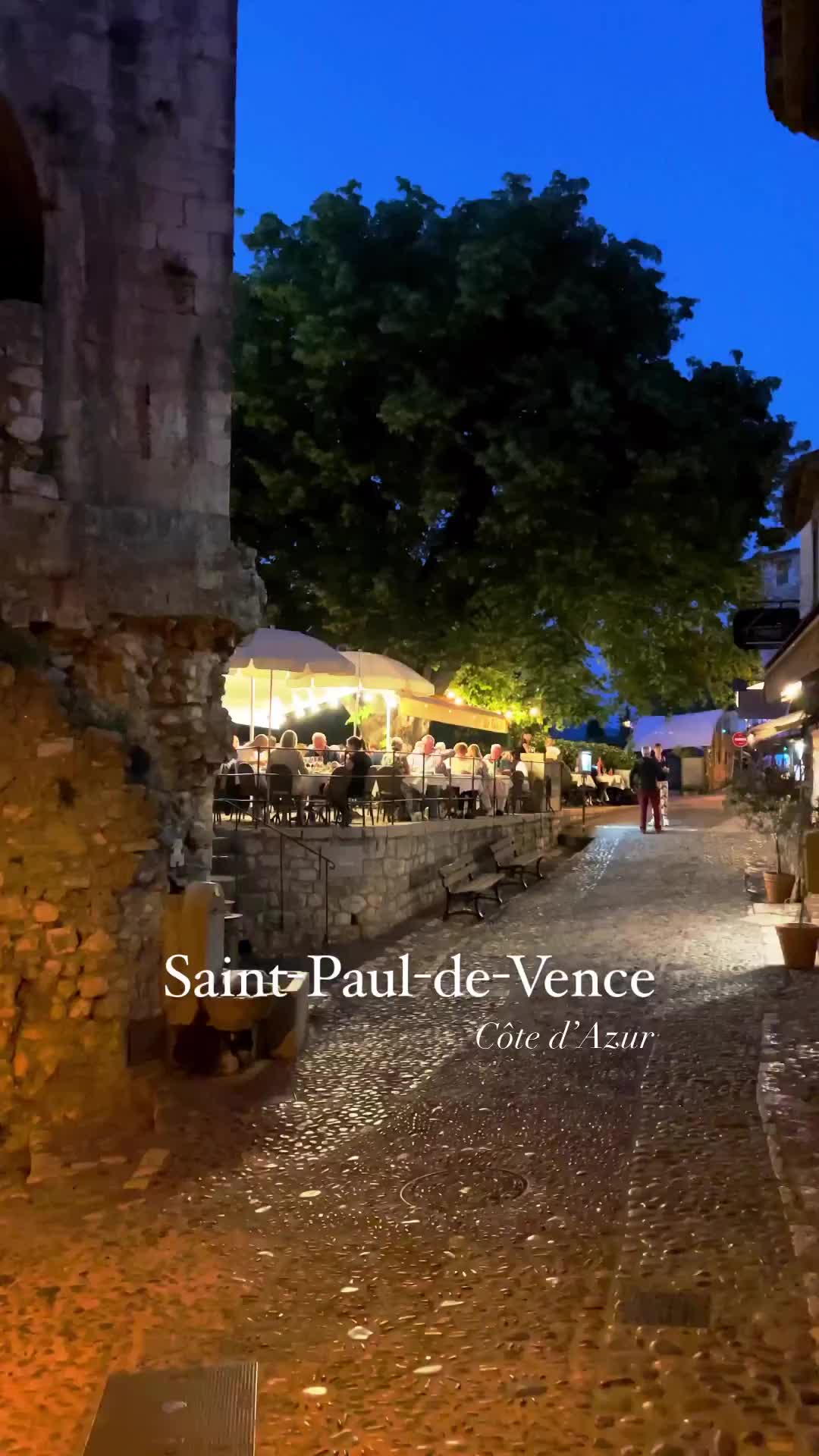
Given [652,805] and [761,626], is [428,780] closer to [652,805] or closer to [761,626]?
[761,626]

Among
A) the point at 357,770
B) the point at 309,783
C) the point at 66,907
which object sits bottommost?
the point at 66,907

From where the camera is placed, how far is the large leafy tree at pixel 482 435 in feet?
58.9

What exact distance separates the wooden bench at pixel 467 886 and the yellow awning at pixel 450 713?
2654mm

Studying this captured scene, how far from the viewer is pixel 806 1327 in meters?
3.54

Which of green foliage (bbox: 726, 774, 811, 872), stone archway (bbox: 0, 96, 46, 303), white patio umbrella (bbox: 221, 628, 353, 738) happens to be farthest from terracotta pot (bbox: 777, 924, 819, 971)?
stone archway (bbox: 0, 96, 46, 303)

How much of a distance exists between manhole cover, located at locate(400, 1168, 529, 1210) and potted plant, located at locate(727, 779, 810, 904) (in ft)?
25.3

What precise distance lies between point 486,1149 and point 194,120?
23.2 feet

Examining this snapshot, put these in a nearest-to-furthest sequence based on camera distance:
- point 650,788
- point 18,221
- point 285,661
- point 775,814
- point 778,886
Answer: point 18,221 → point 778,886 → point 285,661 → point 775,814 → point 650,788

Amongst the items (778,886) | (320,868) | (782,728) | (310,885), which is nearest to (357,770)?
(320,868)

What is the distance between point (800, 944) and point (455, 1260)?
545 cm

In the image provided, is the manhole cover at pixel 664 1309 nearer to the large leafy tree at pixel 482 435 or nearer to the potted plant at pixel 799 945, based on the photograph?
the potted plant at pixel 799 945

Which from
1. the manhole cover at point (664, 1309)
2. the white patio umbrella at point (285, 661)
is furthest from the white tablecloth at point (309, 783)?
the manhole cover at point (664, 1309)

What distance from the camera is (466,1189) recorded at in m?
5.03

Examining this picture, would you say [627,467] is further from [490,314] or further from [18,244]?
[18,244]
